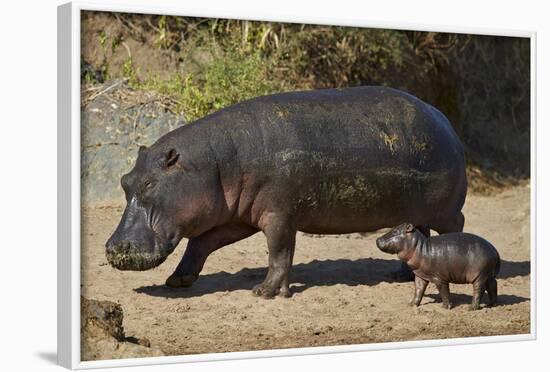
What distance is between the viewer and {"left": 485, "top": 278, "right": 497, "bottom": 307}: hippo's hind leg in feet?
31.1

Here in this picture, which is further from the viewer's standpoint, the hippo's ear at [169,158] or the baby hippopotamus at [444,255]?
the baby hippopotamus at [444,255]

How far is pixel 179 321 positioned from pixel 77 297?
1.14 metres

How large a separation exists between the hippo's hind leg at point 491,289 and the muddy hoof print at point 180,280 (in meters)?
2.59

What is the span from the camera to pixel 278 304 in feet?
29.8

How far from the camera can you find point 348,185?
938 centimetres

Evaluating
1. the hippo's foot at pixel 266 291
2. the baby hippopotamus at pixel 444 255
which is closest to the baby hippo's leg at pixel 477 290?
the baby hippopotamus at pixel 444 255

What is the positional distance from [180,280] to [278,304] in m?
0.94

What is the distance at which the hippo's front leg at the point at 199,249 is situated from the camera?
9422 mm

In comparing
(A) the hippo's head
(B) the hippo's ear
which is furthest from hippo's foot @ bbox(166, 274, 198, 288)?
(B) the hippo's ear

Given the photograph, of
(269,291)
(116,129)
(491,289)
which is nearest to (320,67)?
(116,129)

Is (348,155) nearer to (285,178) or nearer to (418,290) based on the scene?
(285,178)

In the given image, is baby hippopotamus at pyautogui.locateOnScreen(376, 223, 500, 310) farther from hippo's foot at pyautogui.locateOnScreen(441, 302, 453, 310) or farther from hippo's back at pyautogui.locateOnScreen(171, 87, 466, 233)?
hippo's back at pyautogui.locateOnScreen(171, 87, 466, 233)

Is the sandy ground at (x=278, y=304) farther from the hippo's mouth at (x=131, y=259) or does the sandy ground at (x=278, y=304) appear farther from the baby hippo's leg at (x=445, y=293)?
the hippo's mouth at (x=131, y=259)

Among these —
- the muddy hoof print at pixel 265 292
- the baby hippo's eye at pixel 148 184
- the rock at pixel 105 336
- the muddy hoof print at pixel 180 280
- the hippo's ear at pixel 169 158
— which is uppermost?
the hippo's ear at pixel 169 158
